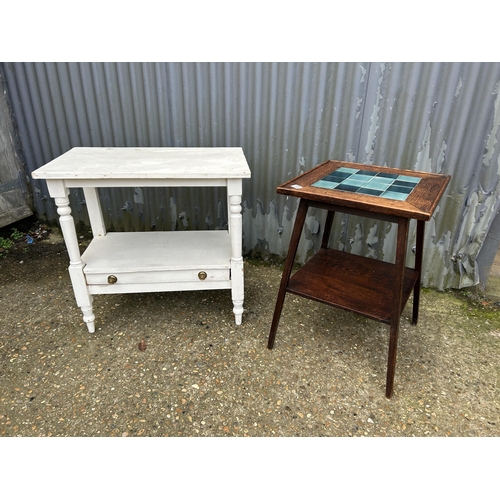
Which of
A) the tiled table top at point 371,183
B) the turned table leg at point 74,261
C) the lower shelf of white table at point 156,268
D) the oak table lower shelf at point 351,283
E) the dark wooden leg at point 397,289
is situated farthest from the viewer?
the lower shelf of white table at point 156,268

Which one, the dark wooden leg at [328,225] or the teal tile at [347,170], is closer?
the teal tile at [347,170]

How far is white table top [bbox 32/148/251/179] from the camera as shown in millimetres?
1957

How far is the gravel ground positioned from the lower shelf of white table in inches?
14.1

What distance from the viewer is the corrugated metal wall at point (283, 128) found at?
2383 mm

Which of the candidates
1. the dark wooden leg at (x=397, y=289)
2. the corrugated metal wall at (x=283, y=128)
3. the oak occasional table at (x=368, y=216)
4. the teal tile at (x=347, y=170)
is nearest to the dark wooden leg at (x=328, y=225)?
the oak occasional table at (x=368, y=216)

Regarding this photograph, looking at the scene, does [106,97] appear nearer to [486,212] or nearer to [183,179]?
[183,179]

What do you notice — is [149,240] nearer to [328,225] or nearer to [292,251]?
[292,251]

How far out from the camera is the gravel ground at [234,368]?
180cm

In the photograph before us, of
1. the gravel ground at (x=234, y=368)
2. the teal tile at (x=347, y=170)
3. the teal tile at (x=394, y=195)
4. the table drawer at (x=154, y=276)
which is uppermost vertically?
the teal tile at (x=394, y=195)

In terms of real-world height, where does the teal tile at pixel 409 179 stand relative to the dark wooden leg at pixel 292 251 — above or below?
above

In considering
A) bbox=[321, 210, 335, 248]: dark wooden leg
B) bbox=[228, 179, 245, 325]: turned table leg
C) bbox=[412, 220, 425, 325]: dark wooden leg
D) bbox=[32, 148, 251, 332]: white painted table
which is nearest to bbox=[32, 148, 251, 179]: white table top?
bbox=[32, 148, 251, 332]: white painted table

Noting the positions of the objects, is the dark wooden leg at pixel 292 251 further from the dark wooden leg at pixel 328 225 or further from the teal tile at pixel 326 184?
the dark wooden leg at pixel 328 225

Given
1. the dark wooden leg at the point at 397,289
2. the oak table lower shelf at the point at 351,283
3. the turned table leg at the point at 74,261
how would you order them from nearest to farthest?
the dark wooden leg at the point at 397,289
the oak table lower shelf at the point at 351,283
the turned table leg at the point at 74,261

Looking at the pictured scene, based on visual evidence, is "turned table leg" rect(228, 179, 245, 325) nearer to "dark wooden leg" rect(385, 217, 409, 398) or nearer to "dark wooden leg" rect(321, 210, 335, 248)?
"dark wooden leg" rect(321, 210, 335, 248)
